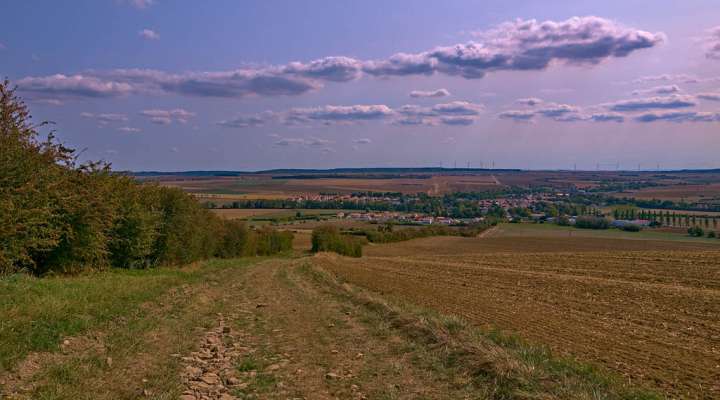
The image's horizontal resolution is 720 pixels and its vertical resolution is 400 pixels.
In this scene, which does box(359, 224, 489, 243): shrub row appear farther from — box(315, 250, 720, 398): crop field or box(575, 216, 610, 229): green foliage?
box(315, 250, 720, 398): crop field

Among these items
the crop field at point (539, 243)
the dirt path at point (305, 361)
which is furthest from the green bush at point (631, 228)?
the dirt path at point (305, 361)

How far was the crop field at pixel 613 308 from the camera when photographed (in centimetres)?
1063

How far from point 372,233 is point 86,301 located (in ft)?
239

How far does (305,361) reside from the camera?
408 inches

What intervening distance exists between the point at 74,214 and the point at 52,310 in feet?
37.1

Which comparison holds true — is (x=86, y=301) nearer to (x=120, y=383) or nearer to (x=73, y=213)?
(x=120, y=383)

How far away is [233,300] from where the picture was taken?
19.5 metres

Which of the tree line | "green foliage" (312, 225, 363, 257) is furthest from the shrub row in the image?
the tree line

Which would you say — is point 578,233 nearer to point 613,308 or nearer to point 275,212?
point 275,212

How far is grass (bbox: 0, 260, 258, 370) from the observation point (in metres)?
9.41

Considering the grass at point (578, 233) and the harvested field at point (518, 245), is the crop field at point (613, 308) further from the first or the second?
the grass at point (578, 233)

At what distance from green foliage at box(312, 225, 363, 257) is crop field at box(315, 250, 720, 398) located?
119 feet

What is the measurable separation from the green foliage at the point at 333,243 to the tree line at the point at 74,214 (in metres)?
32.2

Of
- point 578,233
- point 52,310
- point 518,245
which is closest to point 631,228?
point 578,233
